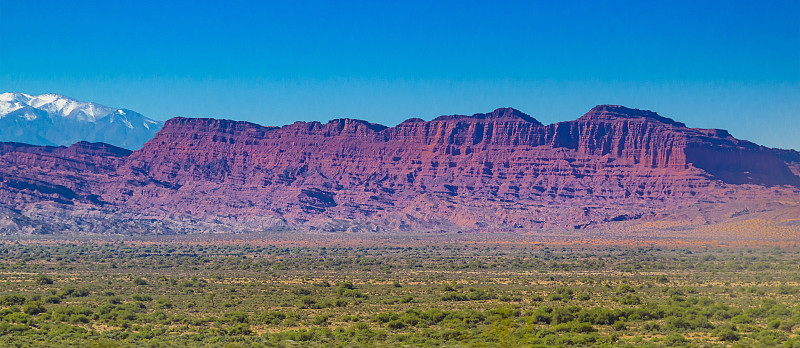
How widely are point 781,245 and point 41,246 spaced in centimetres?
9842

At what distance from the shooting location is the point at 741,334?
3297 centimetres

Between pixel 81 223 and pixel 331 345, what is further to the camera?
pixel 81 223

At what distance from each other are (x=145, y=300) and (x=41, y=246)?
85.7 metres

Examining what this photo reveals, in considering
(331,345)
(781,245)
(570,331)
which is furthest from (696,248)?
(331,345)

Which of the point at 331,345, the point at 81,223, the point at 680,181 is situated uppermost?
the point at 680,181

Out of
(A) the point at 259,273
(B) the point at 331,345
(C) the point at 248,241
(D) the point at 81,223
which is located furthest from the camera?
(D) the point at 81,223

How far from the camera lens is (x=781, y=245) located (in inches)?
4058

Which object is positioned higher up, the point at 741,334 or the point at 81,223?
the point at 741,334

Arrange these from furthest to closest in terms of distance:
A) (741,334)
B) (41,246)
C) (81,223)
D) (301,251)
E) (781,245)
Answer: (81,223), (41,246), (301,251), (781,245), (741,334)

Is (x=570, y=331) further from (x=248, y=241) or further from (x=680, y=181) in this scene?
(x=680, y=181)

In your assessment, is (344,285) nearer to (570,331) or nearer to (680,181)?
(570,331)

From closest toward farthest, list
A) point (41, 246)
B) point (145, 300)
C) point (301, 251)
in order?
point (145, 300) < point (301, 251) < point (41, 246)

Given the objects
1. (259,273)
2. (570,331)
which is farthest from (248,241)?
(570,331)

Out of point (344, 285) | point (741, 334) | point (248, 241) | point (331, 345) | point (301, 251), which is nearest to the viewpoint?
point (331, 345)
